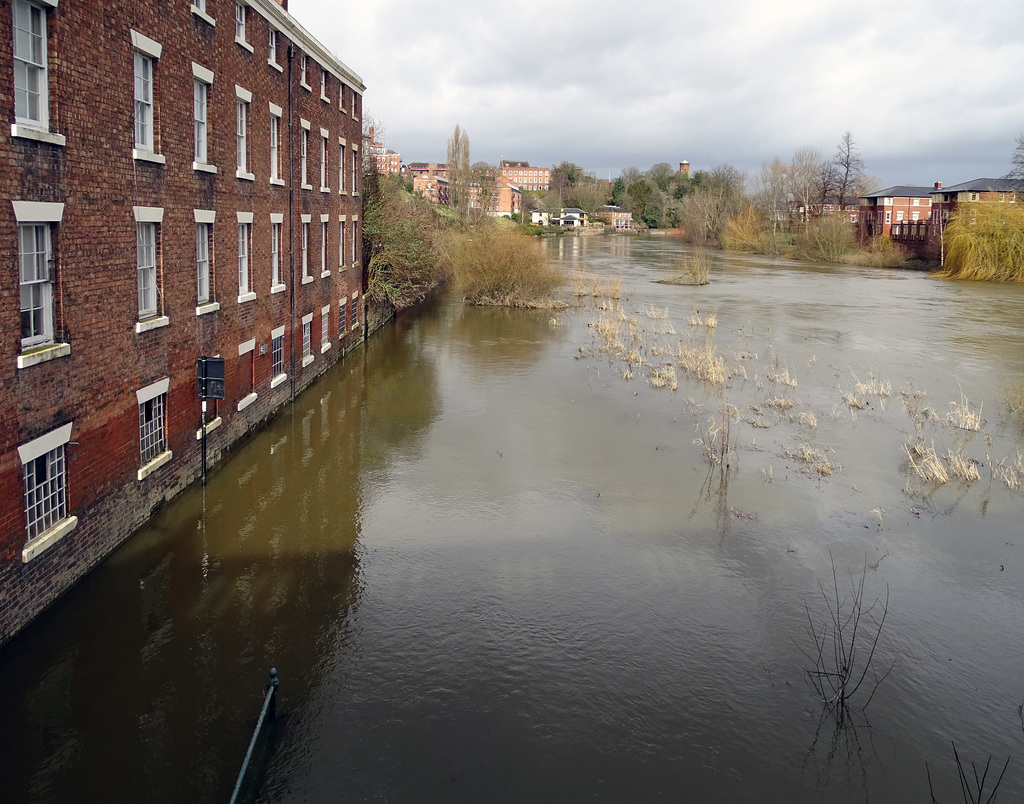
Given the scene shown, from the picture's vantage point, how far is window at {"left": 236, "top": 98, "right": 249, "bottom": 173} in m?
16.6

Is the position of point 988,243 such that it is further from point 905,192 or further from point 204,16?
point 204,16

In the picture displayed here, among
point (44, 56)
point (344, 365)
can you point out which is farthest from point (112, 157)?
point (344, 365)

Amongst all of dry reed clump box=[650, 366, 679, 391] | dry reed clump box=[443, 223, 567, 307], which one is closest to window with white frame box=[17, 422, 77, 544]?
dry reed clump box=[650, 366, 679, 391]

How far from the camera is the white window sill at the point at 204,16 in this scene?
13615mm

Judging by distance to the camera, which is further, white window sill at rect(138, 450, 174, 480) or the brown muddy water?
white window sill at rect(138, 450, 174, 480)

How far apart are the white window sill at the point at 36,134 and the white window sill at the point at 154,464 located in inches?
181

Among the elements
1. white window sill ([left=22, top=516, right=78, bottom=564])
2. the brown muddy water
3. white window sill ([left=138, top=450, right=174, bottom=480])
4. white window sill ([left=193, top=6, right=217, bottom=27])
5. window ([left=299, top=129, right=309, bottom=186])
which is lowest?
the brown muddy water

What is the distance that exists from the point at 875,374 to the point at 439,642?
20.1m

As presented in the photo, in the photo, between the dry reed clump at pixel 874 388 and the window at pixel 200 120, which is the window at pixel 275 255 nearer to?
the window at pixel 200 120

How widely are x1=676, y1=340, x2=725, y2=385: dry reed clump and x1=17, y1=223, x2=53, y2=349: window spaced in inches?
712

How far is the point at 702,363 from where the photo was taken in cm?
2578

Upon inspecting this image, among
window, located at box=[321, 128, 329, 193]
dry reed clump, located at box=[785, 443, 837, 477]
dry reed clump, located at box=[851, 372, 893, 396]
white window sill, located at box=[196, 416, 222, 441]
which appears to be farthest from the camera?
window, located at box=[321, 128, 329, 193]

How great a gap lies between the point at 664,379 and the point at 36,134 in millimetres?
17843

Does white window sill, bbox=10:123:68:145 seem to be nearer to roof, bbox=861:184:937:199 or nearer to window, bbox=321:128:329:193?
window, bbox=321:128:329:193
